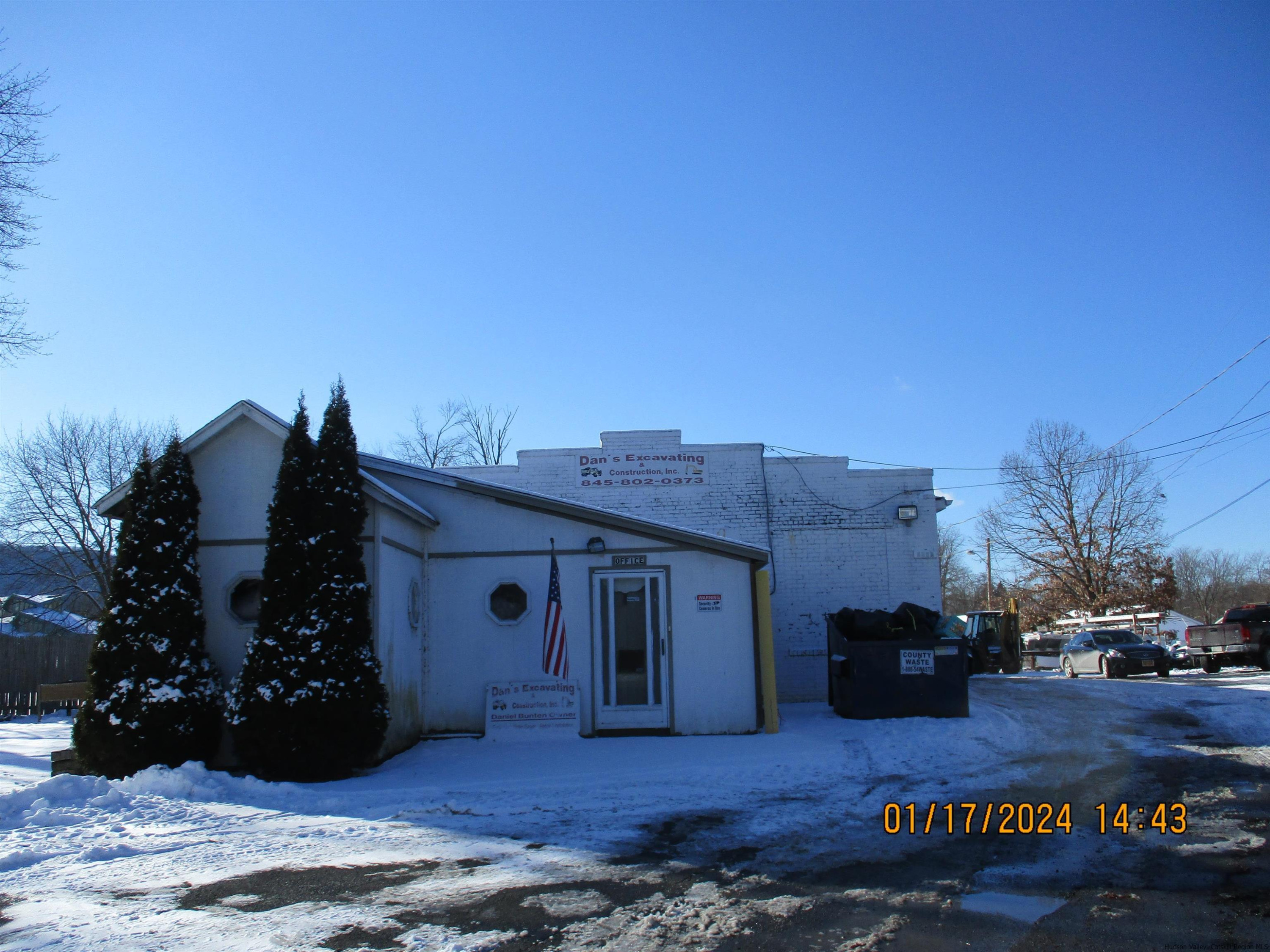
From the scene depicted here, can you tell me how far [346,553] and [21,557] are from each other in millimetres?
23747

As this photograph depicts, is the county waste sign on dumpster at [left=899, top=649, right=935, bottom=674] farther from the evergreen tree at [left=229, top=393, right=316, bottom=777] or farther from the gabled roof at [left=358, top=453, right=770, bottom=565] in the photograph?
the evergreen tree at [left=229, top=393, right=316, bottom=777]

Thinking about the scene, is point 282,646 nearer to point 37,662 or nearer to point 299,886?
point 299,886

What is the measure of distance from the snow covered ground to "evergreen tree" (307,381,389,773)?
505 millimetres

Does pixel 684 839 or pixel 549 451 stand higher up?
pixel 549 451

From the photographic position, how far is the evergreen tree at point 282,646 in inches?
369

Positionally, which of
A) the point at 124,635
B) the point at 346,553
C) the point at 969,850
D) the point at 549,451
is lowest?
the point at 969,850

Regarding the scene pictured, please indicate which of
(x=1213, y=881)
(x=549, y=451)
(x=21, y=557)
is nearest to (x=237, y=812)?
(x=1213, y=881)

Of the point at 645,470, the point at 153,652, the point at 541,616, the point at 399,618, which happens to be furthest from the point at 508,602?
the point at 645,470

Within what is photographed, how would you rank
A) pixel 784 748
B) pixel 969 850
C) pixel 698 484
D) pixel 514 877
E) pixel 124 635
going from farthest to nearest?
1. pixel 698 484
2. pixel 784 748
3. pixel 124 635
4. pixel 969 850
5. pixel 514 877

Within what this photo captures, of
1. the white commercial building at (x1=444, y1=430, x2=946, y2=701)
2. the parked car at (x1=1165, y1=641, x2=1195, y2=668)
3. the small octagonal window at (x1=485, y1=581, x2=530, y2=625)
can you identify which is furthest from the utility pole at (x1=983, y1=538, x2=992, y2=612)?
the small octagonal window at (x1=485, y1=581, x2=530, y2=625)

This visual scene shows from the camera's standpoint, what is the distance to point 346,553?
10.1 meters

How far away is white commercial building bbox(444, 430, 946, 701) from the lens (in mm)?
18828

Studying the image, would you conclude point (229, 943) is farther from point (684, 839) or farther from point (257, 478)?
point (257, 478)
